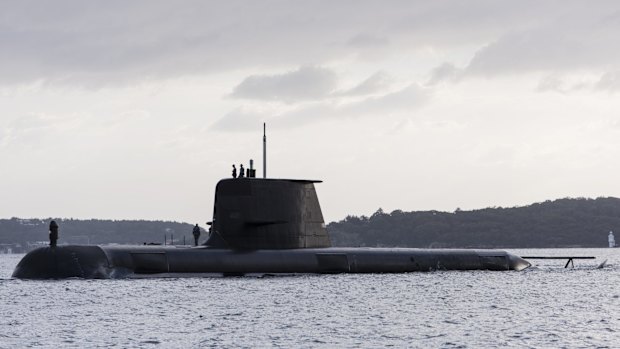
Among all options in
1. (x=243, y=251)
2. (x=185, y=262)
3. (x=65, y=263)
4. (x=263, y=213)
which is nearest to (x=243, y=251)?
(x=243, y=251)

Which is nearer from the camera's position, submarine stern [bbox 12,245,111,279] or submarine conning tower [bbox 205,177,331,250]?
submarine stern [bbox 12,245,111,279]

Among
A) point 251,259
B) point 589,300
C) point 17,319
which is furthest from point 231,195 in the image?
point 589,300

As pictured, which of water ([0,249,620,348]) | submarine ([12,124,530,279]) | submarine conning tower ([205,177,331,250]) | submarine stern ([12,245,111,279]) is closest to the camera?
water ([0,249,620,348])

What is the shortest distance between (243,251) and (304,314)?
1111 cm

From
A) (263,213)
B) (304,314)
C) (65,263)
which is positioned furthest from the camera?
(263,213)

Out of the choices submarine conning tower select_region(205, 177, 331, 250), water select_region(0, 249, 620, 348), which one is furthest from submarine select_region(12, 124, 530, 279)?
water select_region(0, 249, 620, 348)

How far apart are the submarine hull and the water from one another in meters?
0.80

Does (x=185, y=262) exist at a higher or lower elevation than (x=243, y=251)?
lower

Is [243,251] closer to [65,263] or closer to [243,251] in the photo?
[243,251]

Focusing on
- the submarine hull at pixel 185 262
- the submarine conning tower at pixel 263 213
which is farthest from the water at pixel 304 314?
the submarine conning tower at pixel 263 213

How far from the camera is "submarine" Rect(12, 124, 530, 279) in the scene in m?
40.6

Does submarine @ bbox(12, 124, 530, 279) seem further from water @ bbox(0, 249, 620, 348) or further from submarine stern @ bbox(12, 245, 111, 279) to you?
water @ bbox(0, 249, 620, 348)

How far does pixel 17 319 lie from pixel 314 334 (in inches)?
416

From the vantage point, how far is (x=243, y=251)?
143 feet
